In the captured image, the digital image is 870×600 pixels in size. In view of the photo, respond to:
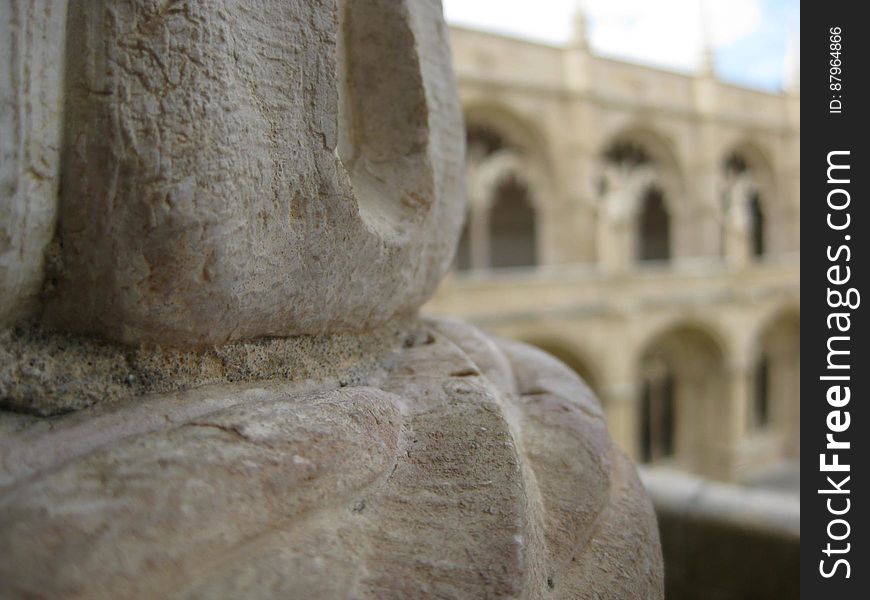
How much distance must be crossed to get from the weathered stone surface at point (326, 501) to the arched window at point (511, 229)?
1394cm

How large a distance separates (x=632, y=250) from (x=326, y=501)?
11.1m

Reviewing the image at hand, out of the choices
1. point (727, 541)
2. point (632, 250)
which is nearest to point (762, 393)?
point (632, 250)

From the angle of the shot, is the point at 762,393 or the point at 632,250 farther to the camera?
the point at 762,393

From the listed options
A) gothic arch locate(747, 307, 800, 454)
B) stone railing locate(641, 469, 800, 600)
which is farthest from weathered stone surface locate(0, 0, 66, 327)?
gothic arch locate(747, 307, 800, 454)

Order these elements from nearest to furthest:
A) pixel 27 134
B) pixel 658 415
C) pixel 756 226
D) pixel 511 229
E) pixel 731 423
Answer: pixel 27 134 < pixel 731 423 < pixel 658 415 < pixel 511 229 < pixel 756 226

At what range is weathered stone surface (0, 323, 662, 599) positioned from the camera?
0.55m

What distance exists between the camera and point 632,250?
11.3m

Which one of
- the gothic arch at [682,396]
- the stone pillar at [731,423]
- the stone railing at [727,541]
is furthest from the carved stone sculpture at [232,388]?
the stone pillar at [731,423]

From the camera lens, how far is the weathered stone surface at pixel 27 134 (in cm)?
59

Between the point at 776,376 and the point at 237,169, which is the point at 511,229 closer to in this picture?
the point at 776,376

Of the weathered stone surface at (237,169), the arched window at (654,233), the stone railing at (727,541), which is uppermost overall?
the arched window at (654,233)

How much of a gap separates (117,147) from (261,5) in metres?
0.23

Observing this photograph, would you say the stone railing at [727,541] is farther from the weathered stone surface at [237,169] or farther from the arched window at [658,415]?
the arched window at [658,415]

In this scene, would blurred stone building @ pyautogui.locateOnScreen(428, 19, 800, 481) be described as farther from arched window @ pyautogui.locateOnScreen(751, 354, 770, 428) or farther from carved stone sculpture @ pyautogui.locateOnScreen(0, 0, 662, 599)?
carved stone sculpture @ pyautogui.locateOnScreen(0, 0, 662, 599)
